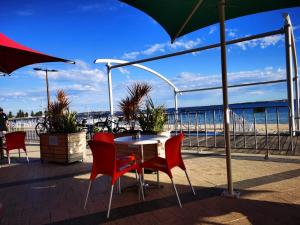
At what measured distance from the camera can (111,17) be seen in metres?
11.6

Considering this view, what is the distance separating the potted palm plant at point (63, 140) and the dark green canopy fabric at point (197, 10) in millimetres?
3050

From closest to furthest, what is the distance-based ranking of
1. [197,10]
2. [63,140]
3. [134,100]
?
[197,10] < [134,100] < [63,140]

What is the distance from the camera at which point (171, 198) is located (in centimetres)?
360

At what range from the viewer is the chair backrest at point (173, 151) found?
330 centimetres

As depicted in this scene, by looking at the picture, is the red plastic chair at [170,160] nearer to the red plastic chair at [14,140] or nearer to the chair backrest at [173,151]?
the chair backrest at [173,151]

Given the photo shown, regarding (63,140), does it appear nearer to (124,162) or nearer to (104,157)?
(124,162)

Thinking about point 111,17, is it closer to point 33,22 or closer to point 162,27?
point 33,22

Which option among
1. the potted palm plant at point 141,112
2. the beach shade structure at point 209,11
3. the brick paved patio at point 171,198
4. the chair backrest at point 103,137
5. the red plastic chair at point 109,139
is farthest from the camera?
the potted palm plant at point 141,112

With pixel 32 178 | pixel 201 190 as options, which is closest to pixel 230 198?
pixel 201 190

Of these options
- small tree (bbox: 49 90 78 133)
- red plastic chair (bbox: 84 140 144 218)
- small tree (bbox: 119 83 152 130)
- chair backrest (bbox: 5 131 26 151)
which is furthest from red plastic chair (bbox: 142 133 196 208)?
chair backrest (bbox: 5 131 26 151)

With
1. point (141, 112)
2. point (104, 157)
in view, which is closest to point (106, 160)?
point (104, 157)

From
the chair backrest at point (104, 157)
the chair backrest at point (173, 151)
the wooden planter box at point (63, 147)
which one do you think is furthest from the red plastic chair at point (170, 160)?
the wooden planter box at point (63, 147)

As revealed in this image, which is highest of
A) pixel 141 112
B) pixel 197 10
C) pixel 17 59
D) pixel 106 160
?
pixel 197 10

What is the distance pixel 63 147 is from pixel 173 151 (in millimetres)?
3459
